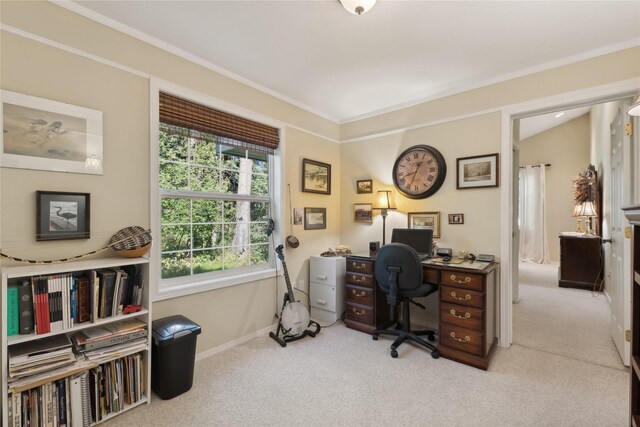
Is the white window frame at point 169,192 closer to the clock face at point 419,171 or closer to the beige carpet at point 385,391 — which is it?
the beige carpet at point 385,391

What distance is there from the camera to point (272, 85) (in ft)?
9.55

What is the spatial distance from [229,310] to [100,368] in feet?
3.47

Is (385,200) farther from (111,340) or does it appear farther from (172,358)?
(111,340)

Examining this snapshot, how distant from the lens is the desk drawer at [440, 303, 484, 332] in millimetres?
2299

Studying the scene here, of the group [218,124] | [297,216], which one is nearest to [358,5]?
[218,124]

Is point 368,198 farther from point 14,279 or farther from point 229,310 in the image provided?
point 14,279

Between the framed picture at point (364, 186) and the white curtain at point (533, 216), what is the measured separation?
538 centimetres

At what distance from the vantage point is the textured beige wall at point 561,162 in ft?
20.4

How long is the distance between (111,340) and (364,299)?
215 cm

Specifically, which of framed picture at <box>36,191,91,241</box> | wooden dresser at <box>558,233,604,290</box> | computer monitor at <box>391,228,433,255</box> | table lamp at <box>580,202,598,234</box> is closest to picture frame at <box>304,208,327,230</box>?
computer monitor at <box>391,228,433,255</box>

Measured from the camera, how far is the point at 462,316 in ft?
7.80

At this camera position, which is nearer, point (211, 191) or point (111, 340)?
point (111, 340)

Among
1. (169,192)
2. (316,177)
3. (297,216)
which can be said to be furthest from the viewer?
(316,177)

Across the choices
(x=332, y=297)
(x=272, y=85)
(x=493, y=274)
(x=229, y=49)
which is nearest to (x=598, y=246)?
(x=493, y=274)
